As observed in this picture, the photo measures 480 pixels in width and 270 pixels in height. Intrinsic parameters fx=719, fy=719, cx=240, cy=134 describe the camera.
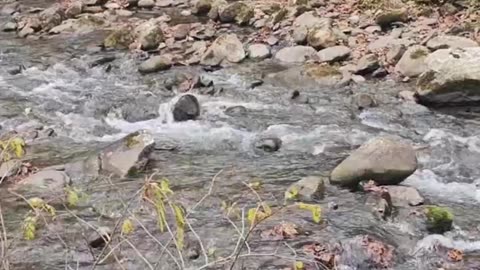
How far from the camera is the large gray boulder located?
7.07m

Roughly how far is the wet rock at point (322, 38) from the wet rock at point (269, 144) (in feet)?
9.04

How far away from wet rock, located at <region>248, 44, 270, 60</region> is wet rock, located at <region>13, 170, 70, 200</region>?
3.76 m

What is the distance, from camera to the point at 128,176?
19.5 ft

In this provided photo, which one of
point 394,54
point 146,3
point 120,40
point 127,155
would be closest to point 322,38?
point 394,54

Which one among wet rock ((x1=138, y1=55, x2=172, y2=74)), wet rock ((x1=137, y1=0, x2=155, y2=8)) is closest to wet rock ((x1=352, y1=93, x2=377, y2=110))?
wet rock ((x1=138, y1=55, x2=172, y2=74))

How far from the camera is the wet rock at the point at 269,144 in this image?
6476 millimetres

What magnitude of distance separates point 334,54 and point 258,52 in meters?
1.03

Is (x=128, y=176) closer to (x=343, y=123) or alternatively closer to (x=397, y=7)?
(x=343, y=123)

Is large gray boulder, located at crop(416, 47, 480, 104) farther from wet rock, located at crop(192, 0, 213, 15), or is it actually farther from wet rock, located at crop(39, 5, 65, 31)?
wet rock, located at crop(39, 5, 65, 31)

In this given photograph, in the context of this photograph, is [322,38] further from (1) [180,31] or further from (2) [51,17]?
(2) [51,17]

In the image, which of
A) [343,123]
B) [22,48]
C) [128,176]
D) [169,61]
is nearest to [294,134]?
[343,123]

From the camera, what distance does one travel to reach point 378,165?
5.50 meters

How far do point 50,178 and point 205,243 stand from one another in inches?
67.8

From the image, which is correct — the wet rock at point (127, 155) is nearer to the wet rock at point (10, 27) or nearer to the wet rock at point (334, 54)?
the wet rock at point (334, 54)
